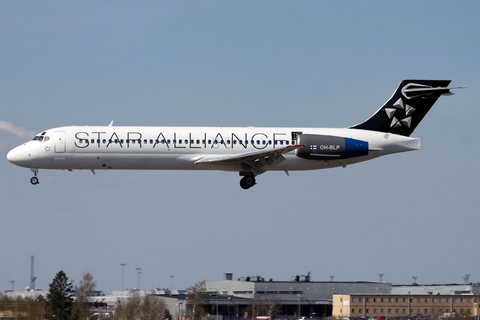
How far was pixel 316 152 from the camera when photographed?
123 feet

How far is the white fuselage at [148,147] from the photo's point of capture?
3644 centimetres

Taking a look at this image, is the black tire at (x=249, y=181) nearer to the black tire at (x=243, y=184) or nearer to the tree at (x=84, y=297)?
the black tire at (x=243, y=184)

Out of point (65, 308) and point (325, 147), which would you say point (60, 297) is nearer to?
point (65, 308)

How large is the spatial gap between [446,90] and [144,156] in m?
18.7

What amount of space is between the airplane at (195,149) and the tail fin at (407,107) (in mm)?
1675

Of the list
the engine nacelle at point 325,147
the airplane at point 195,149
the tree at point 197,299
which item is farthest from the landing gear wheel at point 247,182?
the tree at point 197,299

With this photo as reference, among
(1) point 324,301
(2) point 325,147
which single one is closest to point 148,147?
(2) point 325,147

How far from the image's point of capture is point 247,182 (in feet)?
125

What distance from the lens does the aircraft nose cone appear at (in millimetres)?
37031

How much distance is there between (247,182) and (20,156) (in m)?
12.8

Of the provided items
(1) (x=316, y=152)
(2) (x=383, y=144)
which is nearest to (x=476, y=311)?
(2) (x=383, y=144)

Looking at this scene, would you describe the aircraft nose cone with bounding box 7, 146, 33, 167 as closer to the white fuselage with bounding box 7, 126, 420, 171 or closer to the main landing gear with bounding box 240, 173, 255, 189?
→ the white fuselage with bounding box 7, 126, 420, 171


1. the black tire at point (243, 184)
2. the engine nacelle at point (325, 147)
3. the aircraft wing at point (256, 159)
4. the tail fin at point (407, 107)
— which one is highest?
the tail fin at point (407, 107)

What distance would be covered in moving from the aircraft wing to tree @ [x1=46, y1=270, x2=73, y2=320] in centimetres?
2296
